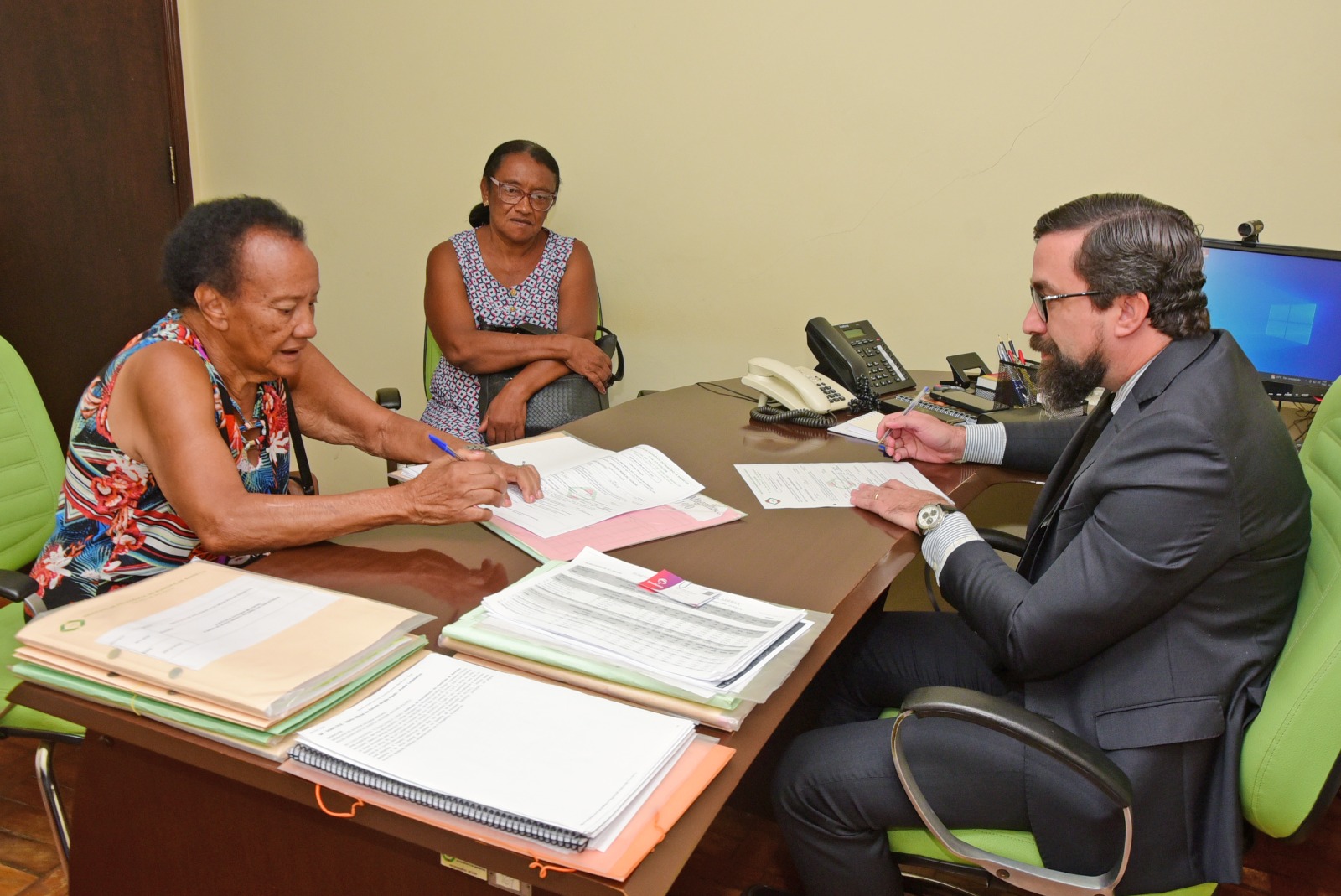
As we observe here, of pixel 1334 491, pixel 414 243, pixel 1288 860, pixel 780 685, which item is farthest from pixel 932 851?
pixel 414 243

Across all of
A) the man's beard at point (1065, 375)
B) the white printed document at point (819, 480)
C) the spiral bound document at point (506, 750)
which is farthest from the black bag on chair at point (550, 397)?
the spiral bound document at point (506, 750)

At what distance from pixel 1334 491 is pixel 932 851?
0.79 meters

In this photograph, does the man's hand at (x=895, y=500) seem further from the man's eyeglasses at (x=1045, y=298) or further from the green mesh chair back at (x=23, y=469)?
the green mesh chair back at (x=23, y=469)

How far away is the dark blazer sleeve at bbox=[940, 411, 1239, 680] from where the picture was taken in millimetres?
1239

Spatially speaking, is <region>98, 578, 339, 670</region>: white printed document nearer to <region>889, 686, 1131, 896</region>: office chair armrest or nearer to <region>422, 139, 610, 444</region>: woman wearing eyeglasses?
<region>889, 686, 1131, 896</region>: office chair armrest

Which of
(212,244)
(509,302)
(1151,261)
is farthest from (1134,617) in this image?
(509,302)

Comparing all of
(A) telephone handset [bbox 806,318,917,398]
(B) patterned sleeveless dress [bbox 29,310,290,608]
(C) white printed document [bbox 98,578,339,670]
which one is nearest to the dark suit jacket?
(C) white printed document [bbox 98,578,339,670]

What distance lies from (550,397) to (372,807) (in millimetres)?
1946

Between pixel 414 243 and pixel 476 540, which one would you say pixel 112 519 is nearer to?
pixel 476 540

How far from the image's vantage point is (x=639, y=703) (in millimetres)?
1053

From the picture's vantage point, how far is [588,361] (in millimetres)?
2861

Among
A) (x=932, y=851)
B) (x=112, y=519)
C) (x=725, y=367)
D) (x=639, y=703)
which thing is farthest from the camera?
(x=725, y=367)

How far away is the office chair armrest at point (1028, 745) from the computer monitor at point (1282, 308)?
1492 millimetres

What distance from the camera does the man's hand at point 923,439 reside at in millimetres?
2080
